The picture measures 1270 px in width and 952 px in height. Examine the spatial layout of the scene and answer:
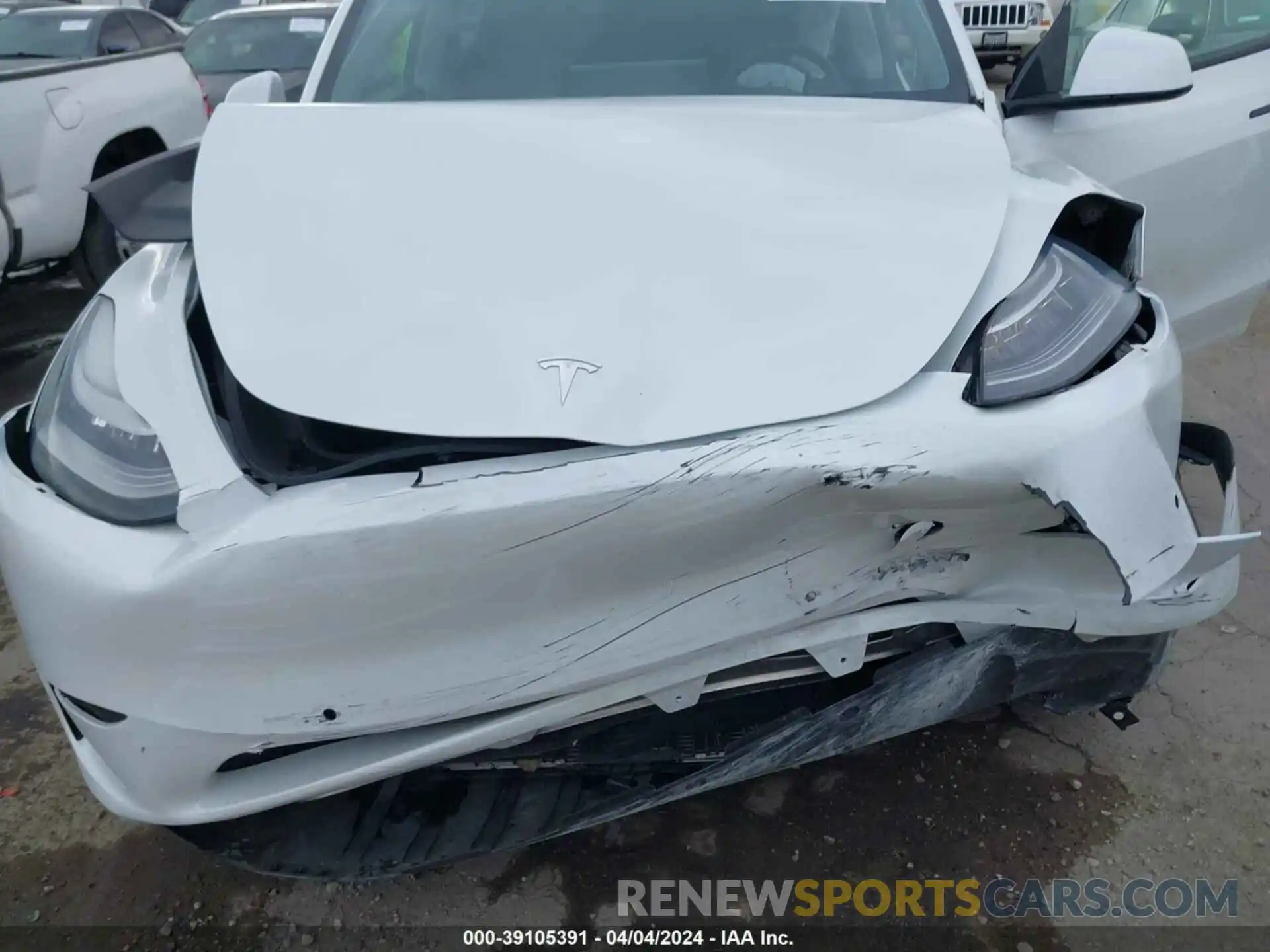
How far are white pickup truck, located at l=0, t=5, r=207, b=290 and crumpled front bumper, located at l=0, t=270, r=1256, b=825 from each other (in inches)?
132

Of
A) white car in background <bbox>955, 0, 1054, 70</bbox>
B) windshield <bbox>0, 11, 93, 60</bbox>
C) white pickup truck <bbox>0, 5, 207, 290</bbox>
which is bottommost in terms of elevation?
white car in background <bbox>955, 0, 1054, 70</bbox>

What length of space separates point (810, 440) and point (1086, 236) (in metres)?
0.87

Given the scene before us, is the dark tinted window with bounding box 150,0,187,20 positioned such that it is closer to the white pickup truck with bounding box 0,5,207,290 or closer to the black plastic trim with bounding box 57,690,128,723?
the white pickup truck with bounding box 0,5,207,290

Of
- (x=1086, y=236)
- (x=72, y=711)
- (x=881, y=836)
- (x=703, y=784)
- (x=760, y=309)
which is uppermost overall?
(x=760, y=309)

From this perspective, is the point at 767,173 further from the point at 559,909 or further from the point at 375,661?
the point at 559,909

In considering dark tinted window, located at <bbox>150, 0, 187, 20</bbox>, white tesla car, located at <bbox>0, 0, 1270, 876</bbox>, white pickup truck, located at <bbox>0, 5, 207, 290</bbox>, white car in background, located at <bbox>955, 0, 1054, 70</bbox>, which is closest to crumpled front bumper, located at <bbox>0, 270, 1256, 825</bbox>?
white tesla car, located at <bbox>0, 0, 1270, 876</bbox>

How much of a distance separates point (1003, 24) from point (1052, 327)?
1093 centimetres

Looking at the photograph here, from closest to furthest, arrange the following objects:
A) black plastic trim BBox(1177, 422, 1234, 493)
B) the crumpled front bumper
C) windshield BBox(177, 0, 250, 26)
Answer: the crumpled front bumper, black plastic trim BBox(1177, 422, 1234, 493), windshield BBox(177, 0, 250, 26)

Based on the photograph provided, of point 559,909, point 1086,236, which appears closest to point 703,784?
point 559,909

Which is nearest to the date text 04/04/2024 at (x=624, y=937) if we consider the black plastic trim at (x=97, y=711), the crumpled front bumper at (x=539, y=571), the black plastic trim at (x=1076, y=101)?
the crumpled front bumper at (x=539, y=571)

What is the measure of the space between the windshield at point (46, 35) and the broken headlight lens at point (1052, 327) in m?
5.56

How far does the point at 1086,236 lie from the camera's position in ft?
6.02

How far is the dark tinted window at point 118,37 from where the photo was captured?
545 centimetres

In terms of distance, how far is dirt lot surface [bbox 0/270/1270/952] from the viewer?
180cm
